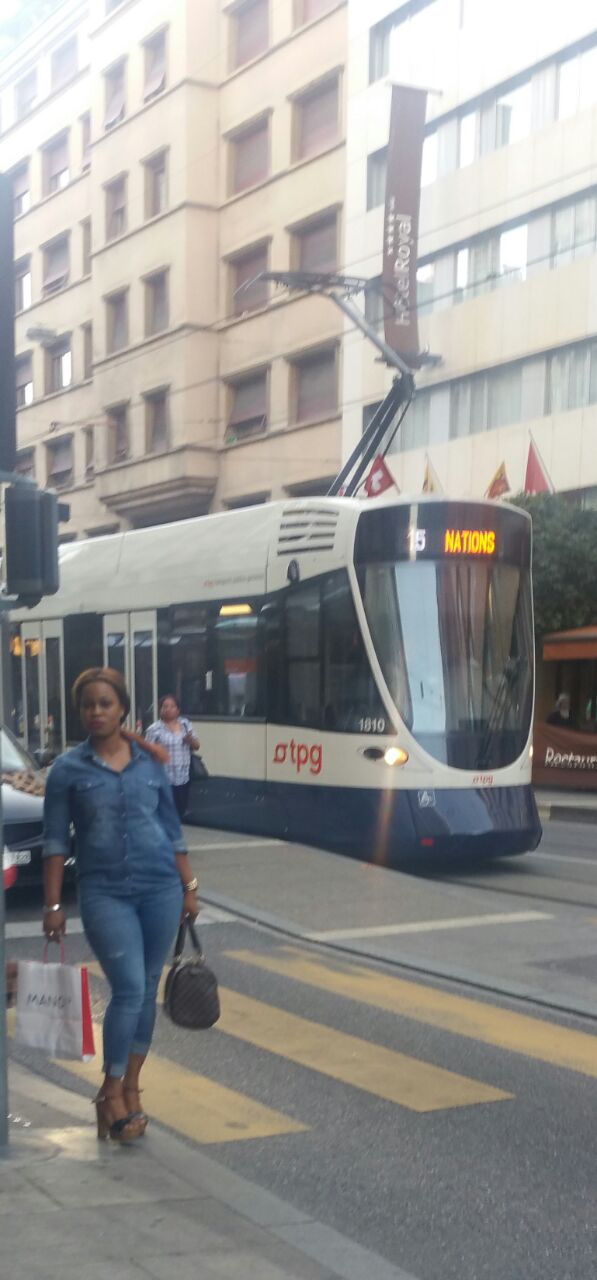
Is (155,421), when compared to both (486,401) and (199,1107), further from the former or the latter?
(199,1107)

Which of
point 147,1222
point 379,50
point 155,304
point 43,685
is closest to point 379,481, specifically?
point 43,685

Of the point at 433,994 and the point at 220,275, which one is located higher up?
the point at 220,275

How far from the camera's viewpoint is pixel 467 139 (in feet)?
101

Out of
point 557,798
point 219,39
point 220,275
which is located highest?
point 219,39

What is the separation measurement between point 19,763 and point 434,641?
12.1 feet

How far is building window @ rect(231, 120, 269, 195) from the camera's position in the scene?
36656 mm

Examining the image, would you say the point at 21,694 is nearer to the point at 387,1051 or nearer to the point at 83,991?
the point at 387,1051

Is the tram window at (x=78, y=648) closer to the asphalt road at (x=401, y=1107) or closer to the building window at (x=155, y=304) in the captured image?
the asphalt road at (x=401, y=1107)

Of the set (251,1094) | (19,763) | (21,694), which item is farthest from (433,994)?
(21,694)

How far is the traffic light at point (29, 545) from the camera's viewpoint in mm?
5777

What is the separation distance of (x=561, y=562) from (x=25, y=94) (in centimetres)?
3051

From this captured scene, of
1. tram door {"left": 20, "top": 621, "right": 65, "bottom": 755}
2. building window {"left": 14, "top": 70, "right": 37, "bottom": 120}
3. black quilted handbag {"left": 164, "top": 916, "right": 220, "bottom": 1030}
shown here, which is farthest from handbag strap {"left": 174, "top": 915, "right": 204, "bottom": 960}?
building window {"left": 14, "top": 70, "right": 37, "bottom": 120}

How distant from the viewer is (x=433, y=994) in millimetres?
8336

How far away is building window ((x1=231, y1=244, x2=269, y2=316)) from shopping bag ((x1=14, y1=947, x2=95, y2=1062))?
32276mm
